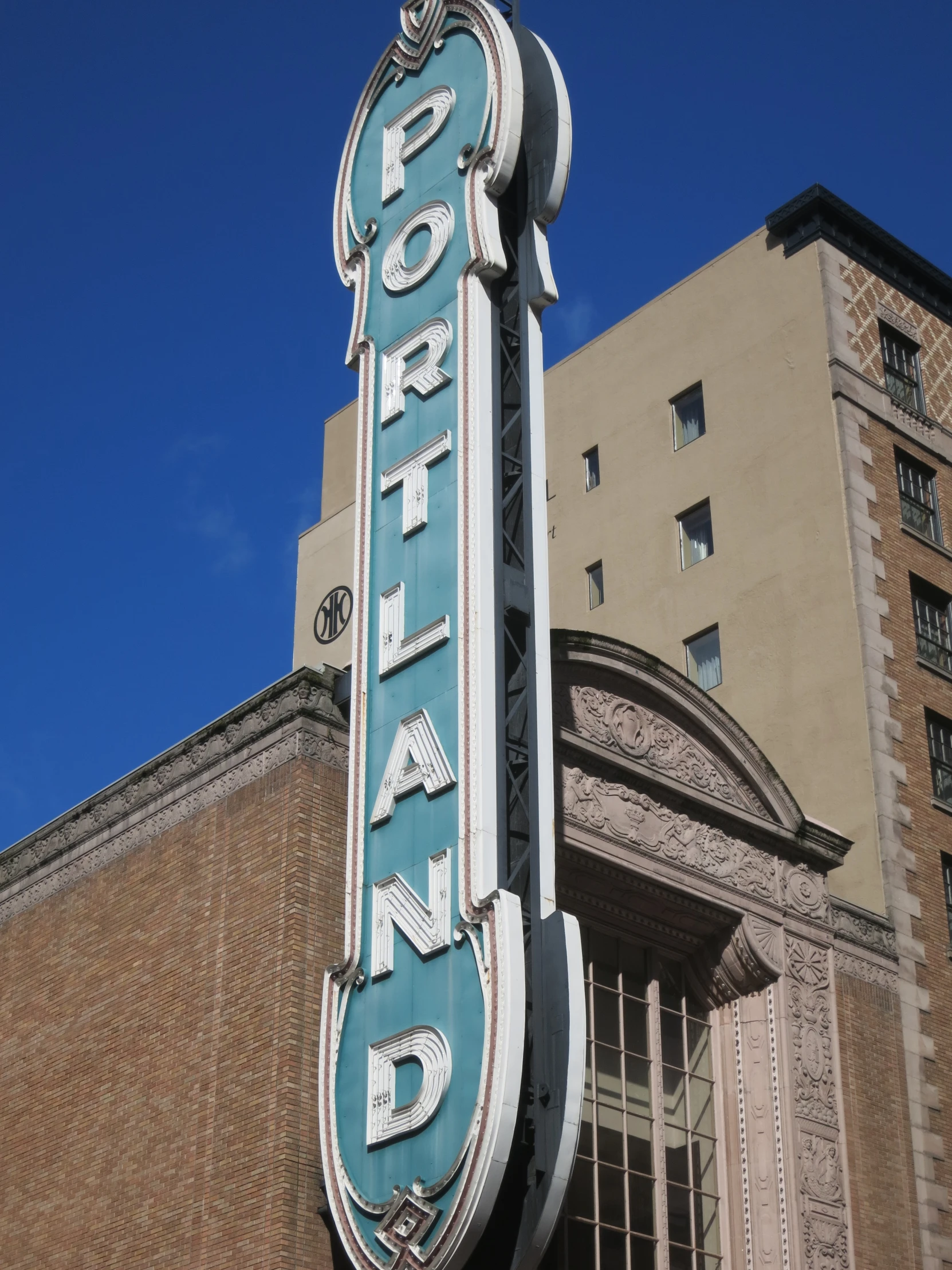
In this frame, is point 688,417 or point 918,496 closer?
point 918,496

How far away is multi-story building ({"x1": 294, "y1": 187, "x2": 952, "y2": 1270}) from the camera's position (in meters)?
26.6

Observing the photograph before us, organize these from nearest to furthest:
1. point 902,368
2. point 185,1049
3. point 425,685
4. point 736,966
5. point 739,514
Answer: point 425,685 → point 185,1049 → point 736,966 → point 739,514 → point 902,368

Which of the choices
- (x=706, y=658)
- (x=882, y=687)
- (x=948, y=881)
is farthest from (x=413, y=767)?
(x=706, y=658)

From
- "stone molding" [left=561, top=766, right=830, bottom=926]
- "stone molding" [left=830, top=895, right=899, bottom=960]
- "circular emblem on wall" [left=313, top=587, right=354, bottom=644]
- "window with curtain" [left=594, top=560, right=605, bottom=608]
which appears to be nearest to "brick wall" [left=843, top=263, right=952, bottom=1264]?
"stone molding" [left=830, top=895, right=899, bottom=960]

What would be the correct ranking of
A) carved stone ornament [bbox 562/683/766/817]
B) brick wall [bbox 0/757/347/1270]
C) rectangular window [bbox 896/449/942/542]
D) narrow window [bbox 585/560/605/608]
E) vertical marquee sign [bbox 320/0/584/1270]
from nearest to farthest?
1. vertical marquee sign [bbox 320/0/584/1270]
2. brick wall [bbox 0/757/347/1270]
3. carved stone ornament [bbox 562/683/766/817]
4. rectangular window [bbox 896/449/942/542]
5. narrow window [bbox 585/560/605/608]

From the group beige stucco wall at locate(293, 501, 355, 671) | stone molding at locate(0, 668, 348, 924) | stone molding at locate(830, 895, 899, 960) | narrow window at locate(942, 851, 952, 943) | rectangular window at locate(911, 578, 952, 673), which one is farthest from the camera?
beige stucco wall at locate(293, 501, 355, 671)

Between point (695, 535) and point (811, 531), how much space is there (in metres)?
3.25

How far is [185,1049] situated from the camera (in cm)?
1942

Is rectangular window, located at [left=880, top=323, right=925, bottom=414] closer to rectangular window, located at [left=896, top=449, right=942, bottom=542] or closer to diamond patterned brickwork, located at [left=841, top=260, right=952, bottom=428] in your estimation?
diamond patterned brickwork, located at [left=841, top=260, right=952, bottom=428]

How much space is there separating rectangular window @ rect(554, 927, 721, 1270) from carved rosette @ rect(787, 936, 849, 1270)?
108 cm

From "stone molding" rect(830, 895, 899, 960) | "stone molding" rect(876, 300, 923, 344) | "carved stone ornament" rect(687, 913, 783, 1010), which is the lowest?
"carved stone ornament" rect(687, 913, 783, 1010)

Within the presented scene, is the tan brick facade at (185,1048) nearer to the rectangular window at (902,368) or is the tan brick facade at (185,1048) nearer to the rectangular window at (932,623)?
the rectangular window at (932,623)

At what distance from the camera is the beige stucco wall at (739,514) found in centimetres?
2814

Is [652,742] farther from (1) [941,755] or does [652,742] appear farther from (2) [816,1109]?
(1) [941,755]
